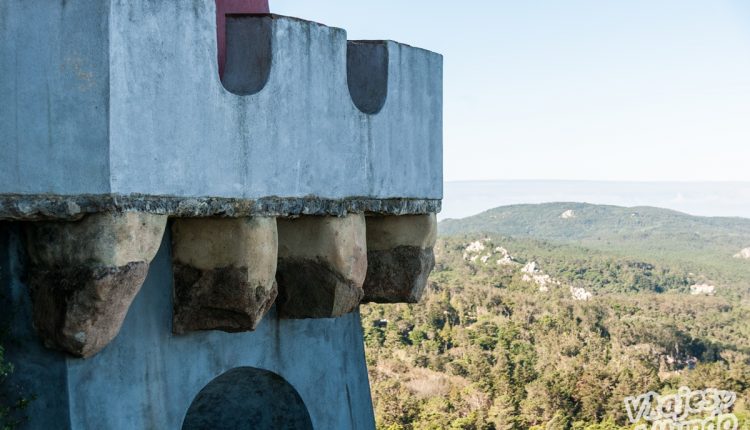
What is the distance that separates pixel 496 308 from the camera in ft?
160

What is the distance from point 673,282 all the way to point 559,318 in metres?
31.6

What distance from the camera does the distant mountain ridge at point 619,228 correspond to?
344ft

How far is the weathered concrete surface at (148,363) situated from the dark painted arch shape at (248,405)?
78mm

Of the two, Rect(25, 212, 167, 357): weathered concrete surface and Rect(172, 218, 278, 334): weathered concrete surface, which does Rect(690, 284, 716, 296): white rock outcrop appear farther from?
Rect(25, 212, 167, 357): weathered concrete surface

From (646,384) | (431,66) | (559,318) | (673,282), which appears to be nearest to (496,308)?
(559,318)

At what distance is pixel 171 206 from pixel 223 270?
0.49 metres

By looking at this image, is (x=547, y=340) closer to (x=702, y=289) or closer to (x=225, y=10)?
(x=702, y=289)

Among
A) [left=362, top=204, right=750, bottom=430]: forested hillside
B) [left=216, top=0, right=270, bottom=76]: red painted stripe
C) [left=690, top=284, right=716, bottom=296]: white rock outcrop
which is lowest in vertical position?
[left=690, top=284, right=716, bottom=296]: white rock outcrop

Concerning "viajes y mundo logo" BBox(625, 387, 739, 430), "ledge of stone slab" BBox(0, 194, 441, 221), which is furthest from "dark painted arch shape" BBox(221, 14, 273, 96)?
"viajes y mundo logo" BBox(625, 387, 739, 430)

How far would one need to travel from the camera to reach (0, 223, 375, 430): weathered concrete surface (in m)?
4.00

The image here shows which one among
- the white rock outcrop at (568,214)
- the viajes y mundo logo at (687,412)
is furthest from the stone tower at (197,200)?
the white rock outcrop at (568,214)

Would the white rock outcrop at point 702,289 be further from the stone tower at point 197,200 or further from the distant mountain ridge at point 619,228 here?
the stone tower at point 197,200

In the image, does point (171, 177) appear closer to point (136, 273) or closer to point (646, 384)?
point (136, 273)

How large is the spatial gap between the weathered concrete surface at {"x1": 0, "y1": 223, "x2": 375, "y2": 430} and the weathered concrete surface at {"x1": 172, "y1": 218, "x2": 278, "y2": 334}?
7 cm
